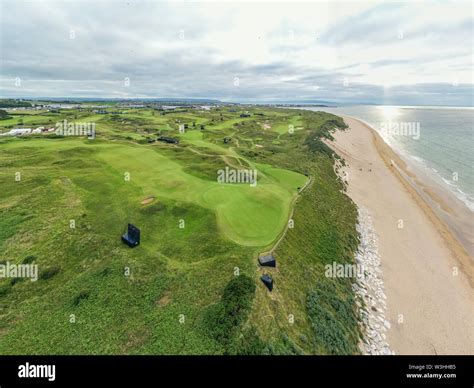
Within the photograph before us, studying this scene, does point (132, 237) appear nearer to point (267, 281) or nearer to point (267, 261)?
point (267, 261)

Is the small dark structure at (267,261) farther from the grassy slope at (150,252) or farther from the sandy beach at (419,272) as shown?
the sandy beach at (419,272)

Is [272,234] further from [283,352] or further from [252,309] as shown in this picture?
[283,352]

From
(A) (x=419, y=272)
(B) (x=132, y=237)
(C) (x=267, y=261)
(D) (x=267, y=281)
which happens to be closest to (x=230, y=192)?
(C) (x=267, y=261)

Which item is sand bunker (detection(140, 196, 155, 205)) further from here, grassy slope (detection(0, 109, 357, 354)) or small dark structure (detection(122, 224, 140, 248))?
small dark structure (detection(122, 224, 140, 248))

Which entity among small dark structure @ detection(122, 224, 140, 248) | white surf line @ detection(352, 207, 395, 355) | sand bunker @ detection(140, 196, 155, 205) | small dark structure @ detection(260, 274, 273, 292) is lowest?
white surf line @ detection(352, 207, 395, 355)

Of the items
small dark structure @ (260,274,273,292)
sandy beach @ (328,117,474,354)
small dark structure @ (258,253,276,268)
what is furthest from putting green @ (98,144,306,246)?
sandy beach @ (328,117,474,354)
